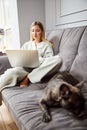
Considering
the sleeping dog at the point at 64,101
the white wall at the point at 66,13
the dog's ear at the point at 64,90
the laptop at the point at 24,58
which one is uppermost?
the white wall at the point at 66,13

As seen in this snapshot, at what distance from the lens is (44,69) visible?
1.71 m

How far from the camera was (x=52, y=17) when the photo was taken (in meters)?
2.79

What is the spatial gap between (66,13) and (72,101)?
164 cm

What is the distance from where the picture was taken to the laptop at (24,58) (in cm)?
169

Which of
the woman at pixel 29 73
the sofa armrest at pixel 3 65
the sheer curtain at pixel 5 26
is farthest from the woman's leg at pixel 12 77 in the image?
the sheer curtain at pixel 5 26

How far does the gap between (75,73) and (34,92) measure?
1.41ft

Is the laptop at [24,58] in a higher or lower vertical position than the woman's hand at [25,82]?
higher

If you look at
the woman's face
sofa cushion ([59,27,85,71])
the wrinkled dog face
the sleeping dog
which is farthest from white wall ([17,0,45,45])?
the wrinkled dog face

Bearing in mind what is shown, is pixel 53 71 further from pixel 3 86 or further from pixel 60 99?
pixel 60 99

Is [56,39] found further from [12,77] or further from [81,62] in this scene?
[12,77]

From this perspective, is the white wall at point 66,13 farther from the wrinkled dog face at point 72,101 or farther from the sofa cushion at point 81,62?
the wrinkled dog face at point 72,101

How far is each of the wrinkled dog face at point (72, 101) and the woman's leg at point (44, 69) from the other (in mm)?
621

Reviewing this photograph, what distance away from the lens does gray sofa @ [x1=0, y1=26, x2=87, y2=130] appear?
95cm

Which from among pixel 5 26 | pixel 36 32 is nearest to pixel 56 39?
pixel 36 32
